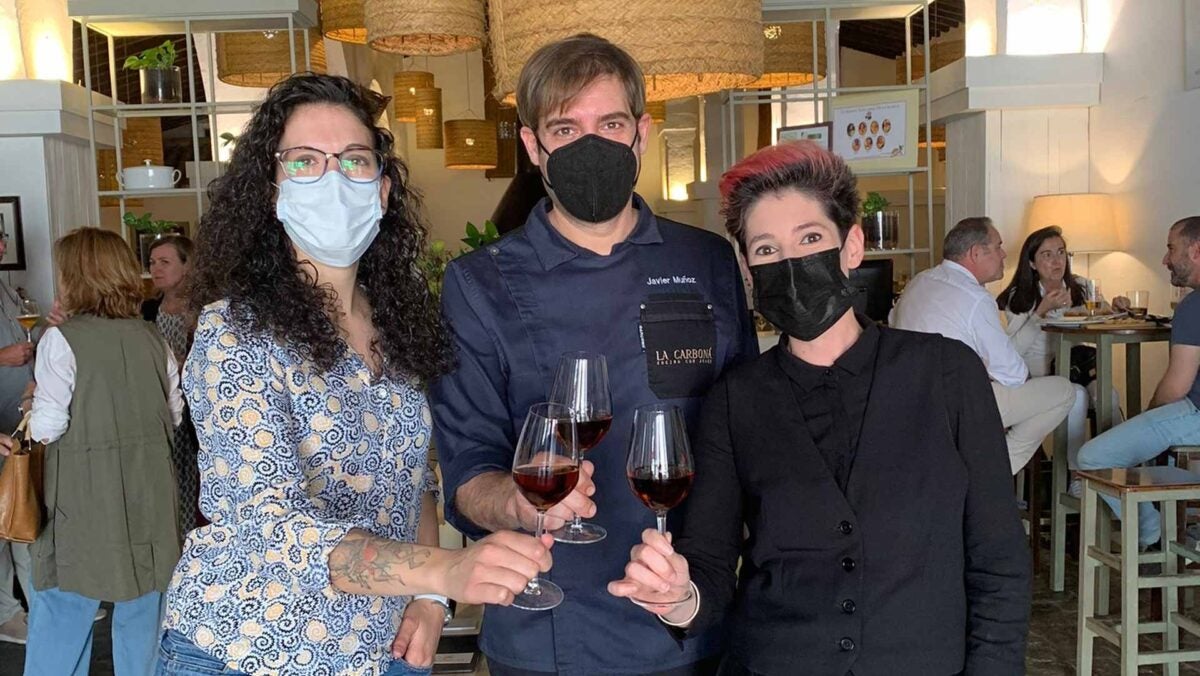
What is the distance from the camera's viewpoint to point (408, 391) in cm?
185

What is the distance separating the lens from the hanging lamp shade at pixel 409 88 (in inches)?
363

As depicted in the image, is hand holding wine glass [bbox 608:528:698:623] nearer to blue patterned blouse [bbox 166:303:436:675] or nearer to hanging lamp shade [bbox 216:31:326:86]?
blue patterned blouse [bbox 166:303:436:675]

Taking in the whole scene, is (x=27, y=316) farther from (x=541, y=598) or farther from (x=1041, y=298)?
(x=1041, y=298)

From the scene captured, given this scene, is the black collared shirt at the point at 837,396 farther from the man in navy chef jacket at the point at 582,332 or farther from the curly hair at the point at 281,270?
the curly hair at the point at 281,270

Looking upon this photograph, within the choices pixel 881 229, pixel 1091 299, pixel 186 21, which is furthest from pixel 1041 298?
pixel 186 21

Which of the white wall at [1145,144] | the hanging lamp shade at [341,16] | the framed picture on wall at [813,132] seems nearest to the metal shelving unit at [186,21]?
the hanging lamp shade at [341,16]

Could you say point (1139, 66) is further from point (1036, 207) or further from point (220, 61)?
point (220, 61)

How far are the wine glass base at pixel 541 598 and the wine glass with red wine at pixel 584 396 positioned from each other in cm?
8

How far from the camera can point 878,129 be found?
6.07m

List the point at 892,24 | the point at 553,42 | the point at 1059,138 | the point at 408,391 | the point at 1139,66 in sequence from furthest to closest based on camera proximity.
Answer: the point at 892,24 → the point at 1059,138 → the point at 1139,66 → the point at 408,391 → the point at 553,42

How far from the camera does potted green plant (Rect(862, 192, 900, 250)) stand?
621cm

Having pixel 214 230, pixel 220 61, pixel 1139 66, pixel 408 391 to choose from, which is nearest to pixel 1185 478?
pixel 408 391

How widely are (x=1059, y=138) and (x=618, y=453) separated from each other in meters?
6.06

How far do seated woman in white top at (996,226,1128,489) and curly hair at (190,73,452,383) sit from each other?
446cm
